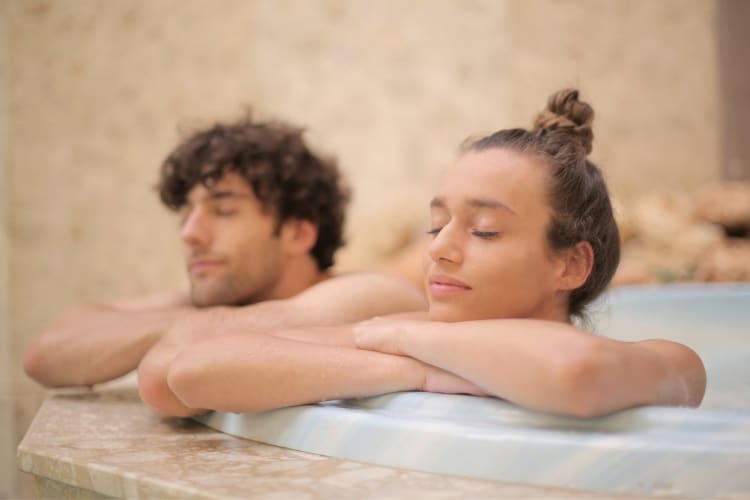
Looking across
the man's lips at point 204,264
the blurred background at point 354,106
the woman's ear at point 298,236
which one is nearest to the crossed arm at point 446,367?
the man's lips at point 204,264

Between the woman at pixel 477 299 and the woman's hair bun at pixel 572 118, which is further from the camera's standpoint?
the woman's hair bun at pixel 572 118

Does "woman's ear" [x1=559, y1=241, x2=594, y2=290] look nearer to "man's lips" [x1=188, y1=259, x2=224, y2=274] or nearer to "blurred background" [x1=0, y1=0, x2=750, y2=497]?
"man's lips" [x1=188, y1=259, x2=224, y2=274]

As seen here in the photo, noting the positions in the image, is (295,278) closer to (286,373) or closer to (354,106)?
(286,373)

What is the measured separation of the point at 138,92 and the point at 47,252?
90cm

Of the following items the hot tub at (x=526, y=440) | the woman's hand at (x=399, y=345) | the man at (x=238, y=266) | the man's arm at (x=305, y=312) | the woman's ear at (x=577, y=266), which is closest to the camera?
the hot tub at (x=526, y=440)

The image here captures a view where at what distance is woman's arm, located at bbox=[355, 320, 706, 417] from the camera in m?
0.86

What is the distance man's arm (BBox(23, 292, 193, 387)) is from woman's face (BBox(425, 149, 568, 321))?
72cm

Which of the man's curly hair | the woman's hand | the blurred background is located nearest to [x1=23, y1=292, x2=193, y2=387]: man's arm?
the man's curly hair

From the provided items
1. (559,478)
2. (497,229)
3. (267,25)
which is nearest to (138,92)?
(267,25)

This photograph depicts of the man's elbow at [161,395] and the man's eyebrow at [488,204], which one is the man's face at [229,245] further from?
the man's eyebrow at [488,204]

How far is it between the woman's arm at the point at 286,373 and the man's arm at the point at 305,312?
0.64 ft

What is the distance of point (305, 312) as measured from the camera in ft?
4.82

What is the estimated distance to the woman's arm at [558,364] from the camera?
0.86 metres

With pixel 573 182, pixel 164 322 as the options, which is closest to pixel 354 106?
pixel 164 322
